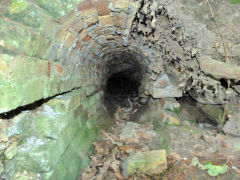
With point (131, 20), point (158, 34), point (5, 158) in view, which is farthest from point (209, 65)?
point (5, 158)

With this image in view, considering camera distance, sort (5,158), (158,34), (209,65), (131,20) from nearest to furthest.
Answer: (5,158), (209,65), (131,20), (158,34)

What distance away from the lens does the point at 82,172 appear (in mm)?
2551

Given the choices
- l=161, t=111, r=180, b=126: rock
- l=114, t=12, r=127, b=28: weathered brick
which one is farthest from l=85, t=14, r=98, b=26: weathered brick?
l=161, t=111, r=180, b=126: rock

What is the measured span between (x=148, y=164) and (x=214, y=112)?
243cm

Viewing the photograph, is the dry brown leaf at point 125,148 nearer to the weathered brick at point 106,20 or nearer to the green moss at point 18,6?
the weathered brick at point 106,20

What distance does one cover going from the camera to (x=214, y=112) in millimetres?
3926

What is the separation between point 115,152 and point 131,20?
89.5 inches

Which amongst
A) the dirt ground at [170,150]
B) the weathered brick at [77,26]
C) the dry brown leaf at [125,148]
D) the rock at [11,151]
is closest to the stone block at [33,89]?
the rock at [11,151]

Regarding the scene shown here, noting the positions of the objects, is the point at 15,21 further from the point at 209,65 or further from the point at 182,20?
the point at 209,65

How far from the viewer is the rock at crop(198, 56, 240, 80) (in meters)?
2.11

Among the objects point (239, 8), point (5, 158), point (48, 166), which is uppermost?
point (239, 8)

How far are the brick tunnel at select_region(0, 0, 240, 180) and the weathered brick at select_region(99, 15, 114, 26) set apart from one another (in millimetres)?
15

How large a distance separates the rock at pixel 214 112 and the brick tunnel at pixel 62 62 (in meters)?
0.71

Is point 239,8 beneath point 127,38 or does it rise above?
above
